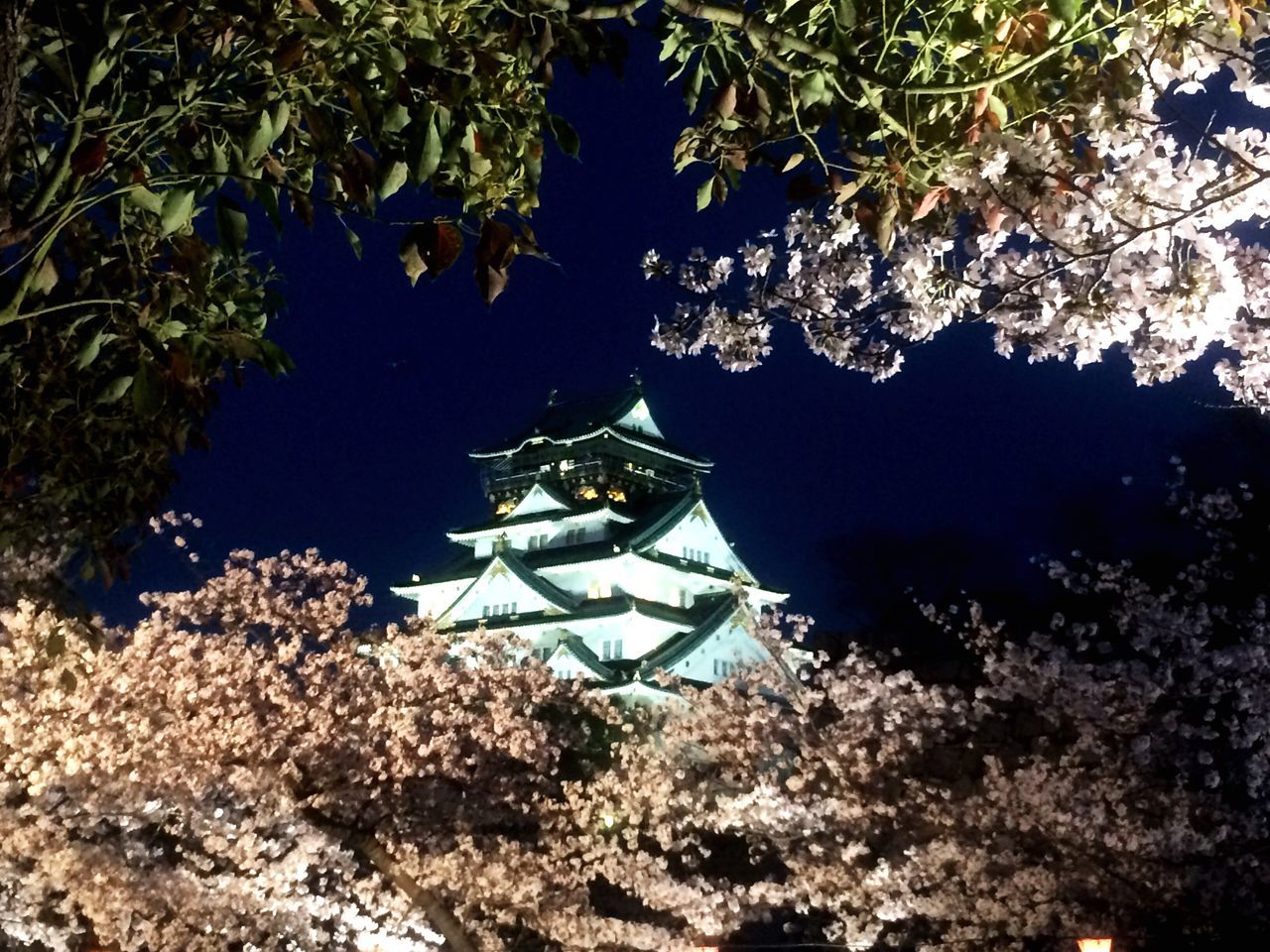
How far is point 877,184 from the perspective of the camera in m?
3.86

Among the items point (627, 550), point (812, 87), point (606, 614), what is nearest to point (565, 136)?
point (812, 87)

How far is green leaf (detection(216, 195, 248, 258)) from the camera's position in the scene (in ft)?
9.83

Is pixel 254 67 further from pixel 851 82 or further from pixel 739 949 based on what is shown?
pixel 739 949

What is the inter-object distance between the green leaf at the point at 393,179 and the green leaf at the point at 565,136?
1.83 feet

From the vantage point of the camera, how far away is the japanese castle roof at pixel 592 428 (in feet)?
119

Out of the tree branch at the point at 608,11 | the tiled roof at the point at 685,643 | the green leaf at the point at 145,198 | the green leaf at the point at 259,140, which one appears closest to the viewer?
the green leaf at the point at 259,140

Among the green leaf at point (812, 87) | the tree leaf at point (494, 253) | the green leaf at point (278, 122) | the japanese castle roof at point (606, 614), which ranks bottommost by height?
the tree leaf at point (494, 253)

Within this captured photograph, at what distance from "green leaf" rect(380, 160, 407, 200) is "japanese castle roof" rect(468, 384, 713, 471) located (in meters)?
32.4

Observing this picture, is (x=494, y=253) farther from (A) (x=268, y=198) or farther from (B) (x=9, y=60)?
(B) (x=9, y=60)

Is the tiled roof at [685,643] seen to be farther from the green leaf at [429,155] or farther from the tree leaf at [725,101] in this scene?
the green leaf at [429,155]

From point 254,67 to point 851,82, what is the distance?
187cm

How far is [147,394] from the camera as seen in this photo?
9.55ft

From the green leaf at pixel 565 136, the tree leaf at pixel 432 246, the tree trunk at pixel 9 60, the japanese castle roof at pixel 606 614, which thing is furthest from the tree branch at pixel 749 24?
the japanese castle roof at pixel 606 614

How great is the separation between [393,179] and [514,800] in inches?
542
